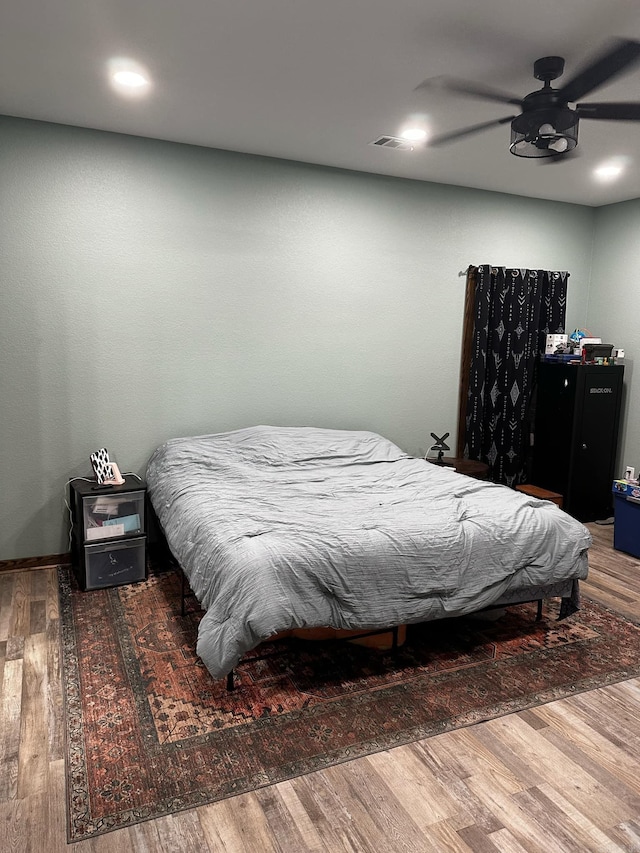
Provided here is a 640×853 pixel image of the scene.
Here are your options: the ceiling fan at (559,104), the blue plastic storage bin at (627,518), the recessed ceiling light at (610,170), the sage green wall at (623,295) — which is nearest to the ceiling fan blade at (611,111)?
the ceiling fan at (559,104)

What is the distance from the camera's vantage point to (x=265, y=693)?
257 cm

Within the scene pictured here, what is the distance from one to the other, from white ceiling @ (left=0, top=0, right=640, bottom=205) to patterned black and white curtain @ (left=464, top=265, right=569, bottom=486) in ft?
3.98

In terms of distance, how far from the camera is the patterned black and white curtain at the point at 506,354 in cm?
497

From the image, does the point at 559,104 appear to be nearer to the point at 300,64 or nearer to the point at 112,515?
the point at 300,64

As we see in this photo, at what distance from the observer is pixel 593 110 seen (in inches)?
101

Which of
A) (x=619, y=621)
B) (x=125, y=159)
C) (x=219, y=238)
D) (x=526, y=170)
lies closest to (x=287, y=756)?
(x=619, y=621)

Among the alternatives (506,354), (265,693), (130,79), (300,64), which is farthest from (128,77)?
(506,354)

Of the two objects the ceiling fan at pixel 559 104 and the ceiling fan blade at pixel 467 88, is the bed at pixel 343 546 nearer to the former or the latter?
the ceiling fan at pixel 559 104

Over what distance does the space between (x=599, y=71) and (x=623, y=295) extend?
2.94 meters

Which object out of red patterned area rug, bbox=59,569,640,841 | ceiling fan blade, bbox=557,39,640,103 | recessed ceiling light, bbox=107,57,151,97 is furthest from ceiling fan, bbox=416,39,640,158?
red patterned area rug, bbox=59,569,640,841

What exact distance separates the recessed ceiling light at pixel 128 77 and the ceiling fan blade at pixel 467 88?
4.08ft

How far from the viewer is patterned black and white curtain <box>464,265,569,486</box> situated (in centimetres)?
497

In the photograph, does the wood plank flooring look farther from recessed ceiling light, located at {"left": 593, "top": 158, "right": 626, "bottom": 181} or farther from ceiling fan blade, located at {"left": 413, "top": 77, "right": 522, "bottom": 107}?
recessed ceiling light, located at {"left": 593, "top": 158, "right": 626, "bottom": 181}

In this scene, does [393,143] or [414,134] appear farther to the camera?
[393,143]
